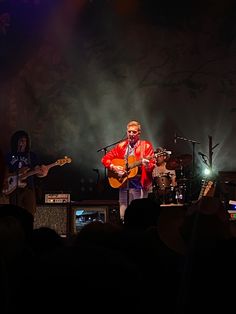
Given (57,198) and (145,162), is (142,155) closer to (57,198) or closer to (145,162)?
(145,162)

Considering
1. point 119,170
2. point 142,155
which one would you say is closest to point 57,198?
point 119,170

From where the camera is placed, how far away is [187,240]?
160 cm

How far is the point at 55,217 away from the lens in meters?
7.62

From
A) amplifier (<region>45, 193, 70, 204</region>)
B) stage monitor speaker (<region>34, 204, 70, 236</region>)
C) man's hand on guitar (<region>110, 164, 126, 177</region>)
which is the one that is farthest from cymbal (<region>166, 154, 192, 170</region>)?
stage monitor speaker (<region>34, 204, 70, 236</region>)

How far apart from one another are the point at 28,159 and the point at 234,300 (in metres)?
6.00

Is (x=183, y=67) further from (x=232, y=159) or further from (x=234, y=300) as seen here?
(x=234, y=300)

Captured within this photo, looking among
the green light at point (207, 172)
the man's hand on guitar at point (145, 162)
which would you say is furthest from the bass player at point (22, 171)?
the green light at point (207, 172)

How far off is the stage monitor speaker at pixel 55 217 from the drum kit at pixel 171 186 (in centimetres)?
177

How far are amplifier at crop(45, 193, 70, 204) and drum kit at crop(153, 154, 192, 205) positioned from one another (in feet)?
5.53

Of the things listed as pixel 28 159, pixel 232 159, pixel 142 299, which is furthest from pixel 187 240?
pixel 232 159

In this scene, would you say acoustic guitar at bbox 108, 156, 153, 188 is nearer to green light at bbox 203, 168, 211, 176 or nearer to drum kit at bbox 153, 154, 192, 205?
drum kit at bbox 153, 154, 192, 205

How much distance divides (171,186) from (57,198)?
6.96ft

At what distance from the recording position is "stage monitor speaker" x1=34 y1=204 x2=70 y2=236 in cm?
755

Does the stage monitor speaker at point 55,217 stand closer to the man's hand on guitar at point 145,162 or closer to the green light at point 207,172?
the man's hand on guitar at point 145,162
